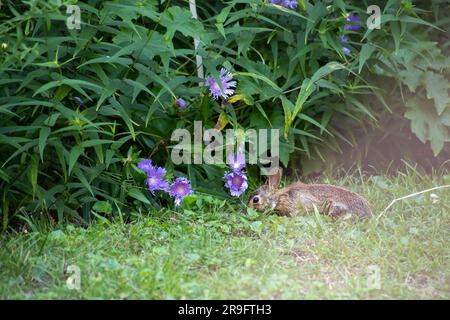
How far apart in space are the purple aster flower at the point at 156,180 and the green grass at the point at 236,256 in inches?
7.0

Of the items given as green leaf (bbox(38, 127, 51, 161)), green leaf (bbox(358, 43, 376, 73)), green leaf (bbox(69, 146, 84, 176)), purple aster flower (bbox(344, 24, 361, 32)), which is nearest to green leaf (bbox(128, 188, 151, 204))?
green leaf (bbox(69, 146, 84, 176))

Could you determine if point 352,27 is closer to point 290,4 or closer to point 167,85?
point 290,4

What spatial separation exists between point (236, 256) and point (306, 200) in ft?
3.44

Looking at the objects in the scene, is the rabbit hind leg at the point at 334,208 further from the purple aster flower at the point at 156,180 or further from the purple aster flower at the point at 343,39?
the purple aster flower at the point at 343,39

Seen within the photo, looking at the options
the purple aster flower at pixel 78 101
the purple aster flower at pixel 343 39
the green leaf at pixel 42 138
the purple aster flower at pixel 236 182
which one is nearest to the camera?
the green leaf at pixel 42 138

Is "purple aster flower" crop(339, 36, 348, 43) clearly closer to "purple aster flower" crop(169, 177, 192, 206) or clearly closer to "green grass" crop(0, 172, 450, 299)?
"green grass" crop(0, 172, 450, 299)

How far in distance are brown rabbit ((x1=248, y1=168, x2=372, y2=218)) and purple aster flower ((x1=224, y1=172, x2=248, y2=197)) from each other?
11 centimetres

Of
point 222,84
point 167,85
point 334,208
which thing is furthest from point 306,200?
point 167,85

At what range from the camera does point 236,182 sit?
241 inches

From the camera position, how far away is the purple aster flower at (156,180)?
5877mm

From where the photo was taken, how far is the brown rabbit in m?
5.81

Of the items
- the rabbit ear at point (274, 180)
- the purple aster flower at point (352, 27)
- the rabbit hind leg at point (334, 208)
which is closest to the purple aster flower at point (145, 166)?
the rabbit ear at point (274, 180)

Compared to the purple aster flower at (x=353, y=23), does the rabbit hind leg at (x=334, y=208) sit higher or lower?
lower
